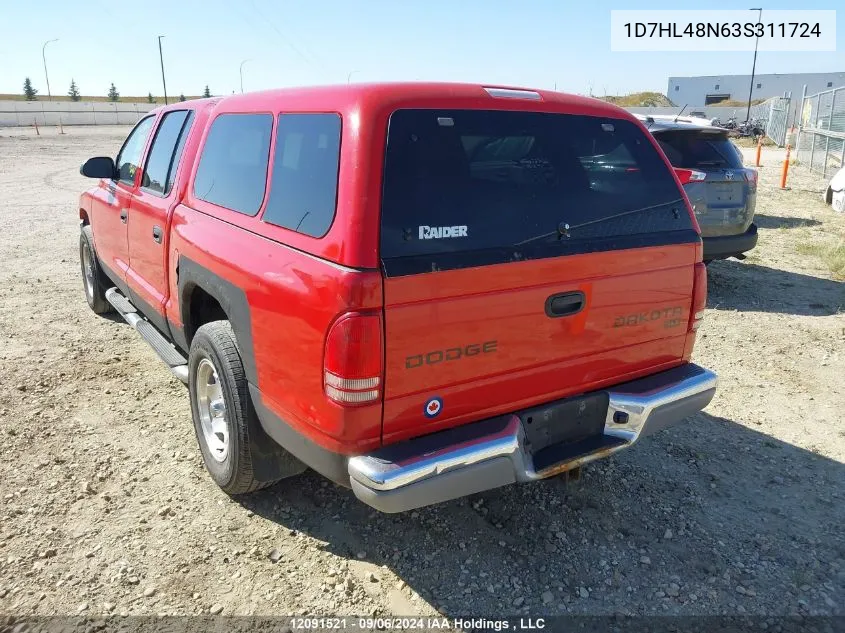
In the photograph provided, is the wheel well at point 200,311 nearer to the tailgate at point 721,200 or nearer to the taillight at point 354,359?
the taillight at point 354,359

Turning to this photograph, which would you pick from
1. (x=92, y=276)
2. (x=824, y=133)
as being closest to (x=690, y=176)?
(x=92, y=276)

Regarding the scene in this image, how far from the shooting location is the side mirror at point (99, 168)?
4895mm

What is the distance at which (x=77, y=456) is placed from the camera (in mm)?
3719

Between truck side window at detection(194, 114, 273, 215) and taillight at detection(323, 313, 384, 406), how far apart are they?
99 centimetres

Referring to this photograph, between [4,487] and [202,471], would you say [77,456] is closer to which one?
[4,487]

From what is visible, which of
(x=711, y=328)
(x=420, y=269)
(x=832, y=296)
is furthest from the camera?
(x=832, y=296)

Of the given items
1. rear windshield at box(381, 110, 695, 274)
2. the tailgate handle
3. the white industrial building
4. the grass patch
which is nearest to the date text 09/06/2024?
the tailgate handle

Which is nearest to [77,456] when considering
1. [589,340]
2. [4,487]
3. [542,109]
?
[4,487]

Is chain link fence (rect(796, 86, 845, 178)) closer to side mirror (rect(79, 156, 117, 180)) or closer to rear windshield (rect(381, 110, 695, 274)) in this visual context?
rear windshield (rect(381, 110, 695, 274))

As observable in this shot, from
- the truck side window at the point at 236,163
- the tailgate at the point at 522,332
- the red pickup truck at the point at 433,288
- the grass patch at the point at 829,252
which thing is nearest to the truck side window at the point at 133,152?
the truck side window at the point at 236,163

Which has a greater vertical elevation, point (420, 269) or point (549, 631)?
point (420, 269)

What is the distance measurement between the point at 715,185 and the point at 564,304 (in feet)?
16.2

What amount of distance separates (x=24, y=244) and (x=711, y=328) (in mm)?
9189

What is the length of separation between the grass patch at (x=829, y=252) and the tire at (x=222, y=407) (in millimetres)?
7677
